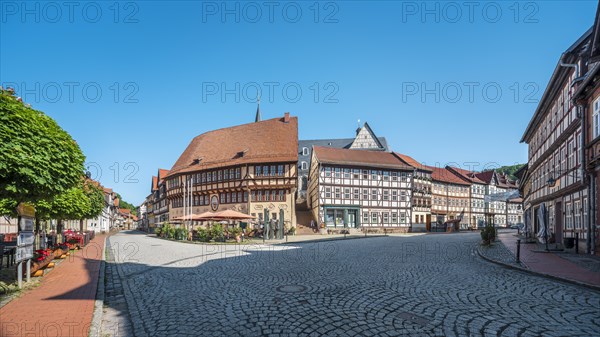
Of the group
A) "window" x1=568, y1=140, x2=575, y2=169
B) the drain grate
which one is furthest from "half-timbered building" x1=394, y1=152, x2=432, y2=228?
the drain grate

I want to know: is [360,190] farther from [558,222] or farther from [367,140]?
[558,222]

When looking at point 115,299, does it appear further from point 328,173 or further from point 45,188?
point 328,173

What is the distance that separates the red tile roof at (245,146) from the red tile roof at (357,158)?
3.31 m

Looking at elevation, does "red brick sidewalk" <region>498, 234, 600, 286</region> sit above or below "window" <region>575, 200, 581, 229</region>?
below

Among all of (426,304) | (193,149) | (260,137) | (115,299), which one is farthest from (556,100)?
(193,149)

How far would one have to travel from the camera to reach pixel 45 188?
29.0 feet

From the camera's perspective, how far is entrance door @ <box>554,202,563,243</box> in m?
22.4

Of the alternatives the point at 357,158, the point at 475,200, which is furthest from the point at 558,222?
the point at 475,200

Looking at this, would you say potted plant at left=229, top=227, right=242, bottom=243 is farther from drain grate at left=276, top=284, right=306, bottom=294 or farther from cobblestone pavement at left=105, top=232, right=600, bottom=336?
drain grate at left=276, top=284, right=306, bottom=294

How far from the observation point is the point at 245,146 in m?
49.3

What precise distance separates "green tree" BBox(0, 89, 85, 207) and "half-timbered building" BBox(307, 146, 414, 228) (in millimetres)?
35958

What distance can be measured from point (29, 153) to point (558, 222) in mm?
25419

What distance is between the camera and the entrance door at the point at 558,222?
2244cm

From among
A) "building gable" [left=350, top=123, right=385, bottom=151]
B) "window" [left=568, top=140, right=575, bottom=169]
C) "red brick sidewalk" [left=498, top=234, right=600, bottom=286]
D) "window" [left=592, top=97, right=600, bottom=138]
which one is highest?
"building gable" [left=350, top=123, right=385, bottom=151]
